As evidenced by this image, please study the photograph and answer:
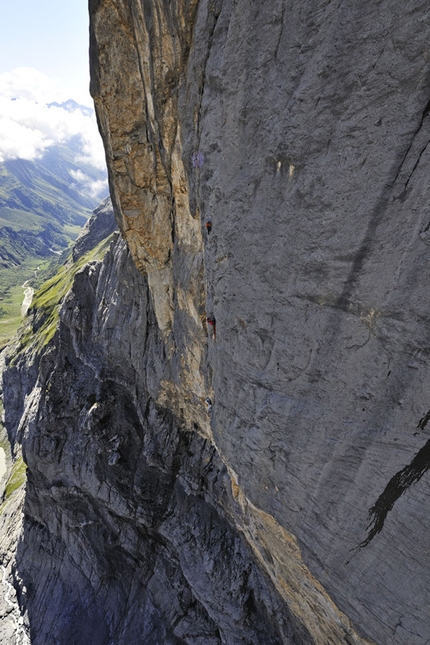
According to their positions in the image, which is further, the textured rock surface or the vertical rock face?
the textured rock surface

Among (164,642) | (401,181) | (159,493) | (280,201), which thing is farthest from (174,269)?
(164,642)

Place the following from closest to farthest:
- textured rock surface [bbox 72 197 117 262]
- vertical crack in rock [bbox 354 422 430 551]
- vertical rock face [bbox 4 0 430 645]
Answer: vertical rock face [bbox 4 0 430 645] < vertical crack in rock [bbox 354 422 430 551] < textured rock surface [bbox 72 197 117 262]

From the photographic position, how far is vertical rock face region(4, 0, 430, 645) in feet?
27.9

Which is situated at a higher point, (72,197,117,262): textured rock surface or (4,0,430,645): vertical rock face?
(4,0,430,645): vertical rock face

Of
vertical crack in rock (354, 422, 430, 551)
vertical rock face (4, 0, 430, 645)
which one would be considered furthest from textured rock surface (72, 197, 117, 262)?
vertical crack in rock (354, 422, 430, 551)

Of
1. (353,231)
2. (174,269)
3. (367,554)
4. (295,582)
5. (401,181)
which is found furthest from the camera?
(174,269)

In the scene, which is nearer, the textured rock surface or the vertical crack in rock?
the vertical crack in rock

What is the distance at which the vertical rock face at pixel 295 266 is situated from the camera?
851 cm

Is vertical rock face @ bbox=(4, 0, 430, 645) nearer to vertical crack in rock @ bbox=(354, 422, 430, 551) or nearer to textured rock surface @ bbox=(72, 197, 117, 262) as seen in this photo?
vertical crack in rock @ bbox=(354, 422, 430, 551)

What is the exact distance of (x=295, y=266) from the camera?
10484 millimetres

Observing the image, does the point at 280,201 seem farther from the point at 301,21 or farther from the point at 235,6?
the point at 235,6

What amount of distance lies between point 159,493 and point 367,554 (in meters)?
19.2

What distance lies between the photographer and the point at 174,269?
1945cm

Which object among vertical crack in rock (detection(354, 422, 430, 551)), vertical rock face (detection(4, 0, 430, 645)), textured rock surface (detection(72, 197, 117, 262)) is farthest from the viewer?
textured rock surface (detection(72, 197, 117, 262))
